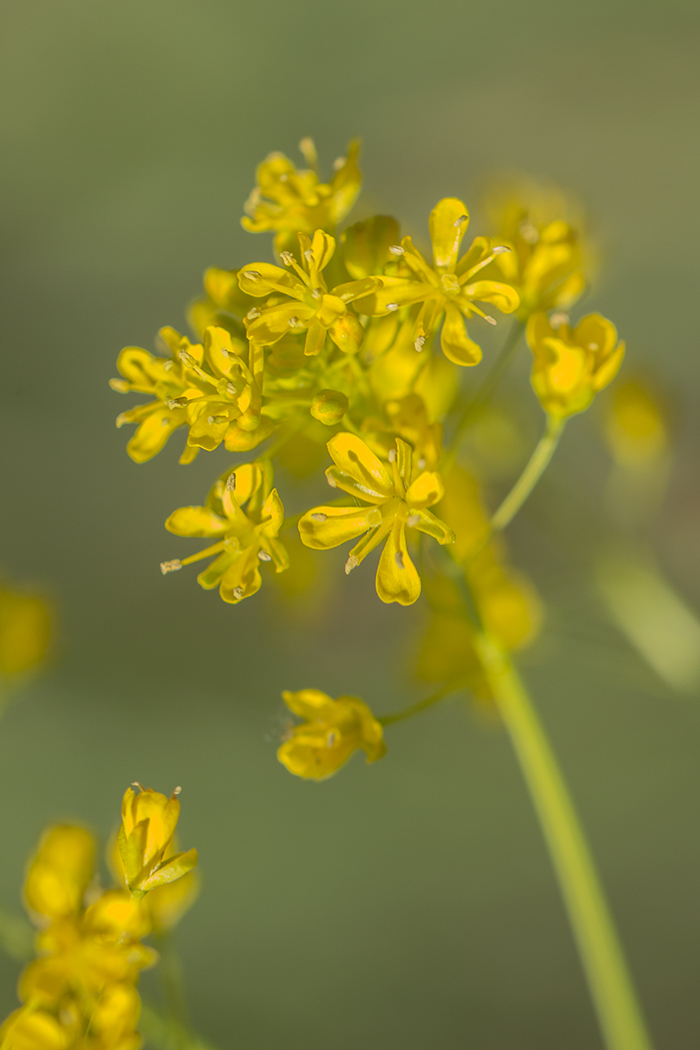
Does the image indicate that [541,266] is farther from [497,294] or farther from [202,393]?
[202,393]

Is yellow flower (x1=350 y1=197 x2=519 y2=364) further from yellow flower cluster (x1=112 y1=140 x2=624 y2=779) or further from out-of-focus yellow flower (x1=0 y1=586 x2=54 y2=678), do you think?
out-of-focus yellow flower (x1=0 y1=586 x2=54 y2=678)

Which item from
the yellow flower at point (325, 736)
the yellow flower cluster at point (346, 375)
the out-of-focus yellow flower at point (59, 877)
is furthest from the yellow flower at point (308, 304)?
the out-of-focus yellow flower at point (59, 877)

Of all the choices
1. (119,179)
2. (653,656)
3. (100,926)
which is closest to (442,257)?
(100,926)

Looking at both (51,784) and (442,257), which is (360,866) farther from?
(442,257)

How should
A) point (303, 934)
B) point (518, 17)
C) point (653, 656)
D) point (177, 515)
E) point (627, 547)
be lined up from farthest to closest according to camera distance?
1. point (518, 17)
2. point (303, 934)
3. point (627, 547)
4. point (653, 656)
5. point (177, 515)

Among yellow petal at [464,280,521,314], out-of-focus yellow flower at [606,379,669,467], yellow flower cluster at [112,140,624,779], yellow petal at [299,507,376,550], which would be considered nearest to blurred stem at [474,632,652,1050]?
yellow flower cluster at [112,140,624,779]

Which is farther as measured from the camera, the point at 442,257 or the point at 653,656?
the point at 653,656
